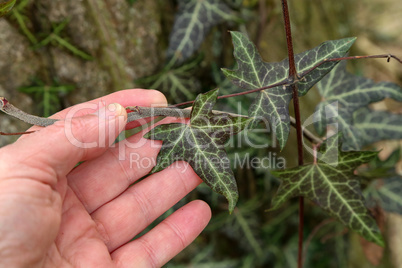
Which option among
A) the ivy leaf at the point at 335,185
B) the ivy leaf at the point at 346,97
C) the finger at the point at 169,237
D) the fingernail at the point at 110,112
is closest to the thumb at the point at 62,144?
the fingernail at the point at 110,112

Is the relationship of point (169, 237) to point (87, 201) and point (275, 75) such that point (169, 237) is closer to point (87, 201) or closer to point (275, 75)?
point (87, 201)

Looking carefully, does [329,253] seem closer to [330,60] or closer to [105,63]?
[330,60]

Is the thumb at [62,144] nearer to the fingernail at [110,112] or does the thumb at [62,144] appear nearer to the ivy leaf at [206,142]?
the fingernail at [110,112]

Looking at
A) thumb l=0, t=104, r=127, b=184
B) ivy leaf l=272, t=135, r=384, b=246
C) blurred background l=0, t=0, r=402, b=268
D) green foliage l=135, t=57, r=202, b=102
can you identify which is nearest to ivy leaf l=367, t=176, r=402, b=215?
blurred background l=0, t=0, r=402, b=268

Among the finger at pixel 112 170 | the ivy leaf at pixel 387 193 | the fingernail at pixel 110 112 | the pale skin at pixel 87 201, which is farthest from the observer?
the ivy leaf at pixel 387 193

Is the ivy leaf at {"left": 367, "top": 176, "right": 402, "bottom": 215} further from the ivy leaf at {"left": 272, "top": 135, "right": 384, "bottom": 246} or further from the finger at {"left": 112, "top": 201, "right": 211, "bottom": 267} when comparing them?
the finger at {"left": 112, "top": 201, "right": 211, "bottom": 267}

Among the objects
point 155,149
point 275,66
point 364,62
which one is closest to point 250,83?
point 275,66
